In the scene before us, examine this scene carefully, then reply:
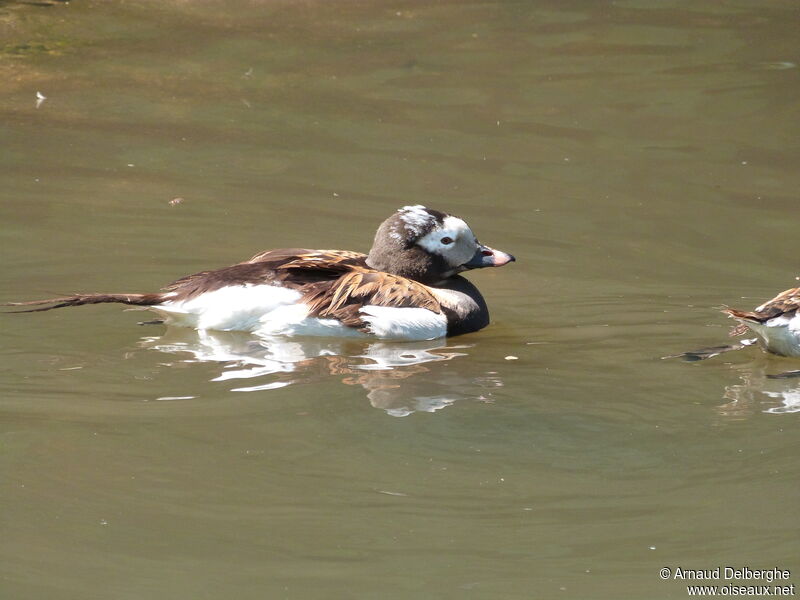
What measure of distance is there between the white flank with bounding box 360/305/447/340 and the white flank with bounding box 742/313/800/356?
1789 mm

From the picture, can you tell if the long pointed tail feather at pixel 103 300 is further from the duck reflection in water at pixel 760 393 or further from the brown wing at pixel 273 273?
the duck reflection in water at pixel 760 393

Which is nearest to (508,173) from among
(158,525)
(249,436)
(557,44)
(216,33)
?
(557,44)

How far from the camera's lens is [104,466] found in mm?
5723

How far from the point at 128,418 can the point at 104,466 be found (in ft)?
1.91

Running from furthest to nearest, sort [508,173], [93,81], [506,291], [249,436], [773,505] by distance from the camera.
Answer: [93,81], [508,173], [506,291], [249,436], [773,505]

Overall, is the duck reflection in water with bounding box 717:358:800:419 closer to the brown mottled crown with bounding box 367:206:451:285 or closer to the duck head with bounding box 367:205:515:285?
the duck head with bounding box 367:205:515:285

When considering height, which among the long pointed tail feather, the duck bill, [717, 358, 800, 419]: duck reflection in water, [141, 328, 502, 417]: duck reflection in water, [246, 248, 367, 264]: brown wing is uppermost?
[246, 248, 367, 264]: brown wing

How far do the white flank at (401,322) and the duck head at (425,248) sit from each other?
0.50 metres

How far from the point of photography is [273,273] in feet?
25.4

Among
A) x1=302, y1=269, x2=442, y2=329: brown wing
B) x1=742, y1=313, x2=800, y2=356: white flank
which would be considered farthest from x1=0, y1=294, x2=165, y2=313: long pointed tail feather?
x1=742, y1=313, x2=800, y2=356: white flank

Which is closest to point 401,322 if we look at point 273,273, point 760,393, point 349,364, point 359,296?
point 359,296

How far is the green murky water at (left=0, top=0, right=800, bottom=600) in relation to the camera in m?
5.12

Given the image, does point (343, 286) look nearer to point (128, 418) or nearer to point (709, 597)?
point (128, 418)

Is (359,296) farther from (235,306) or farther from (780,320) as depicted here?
(780,320)
